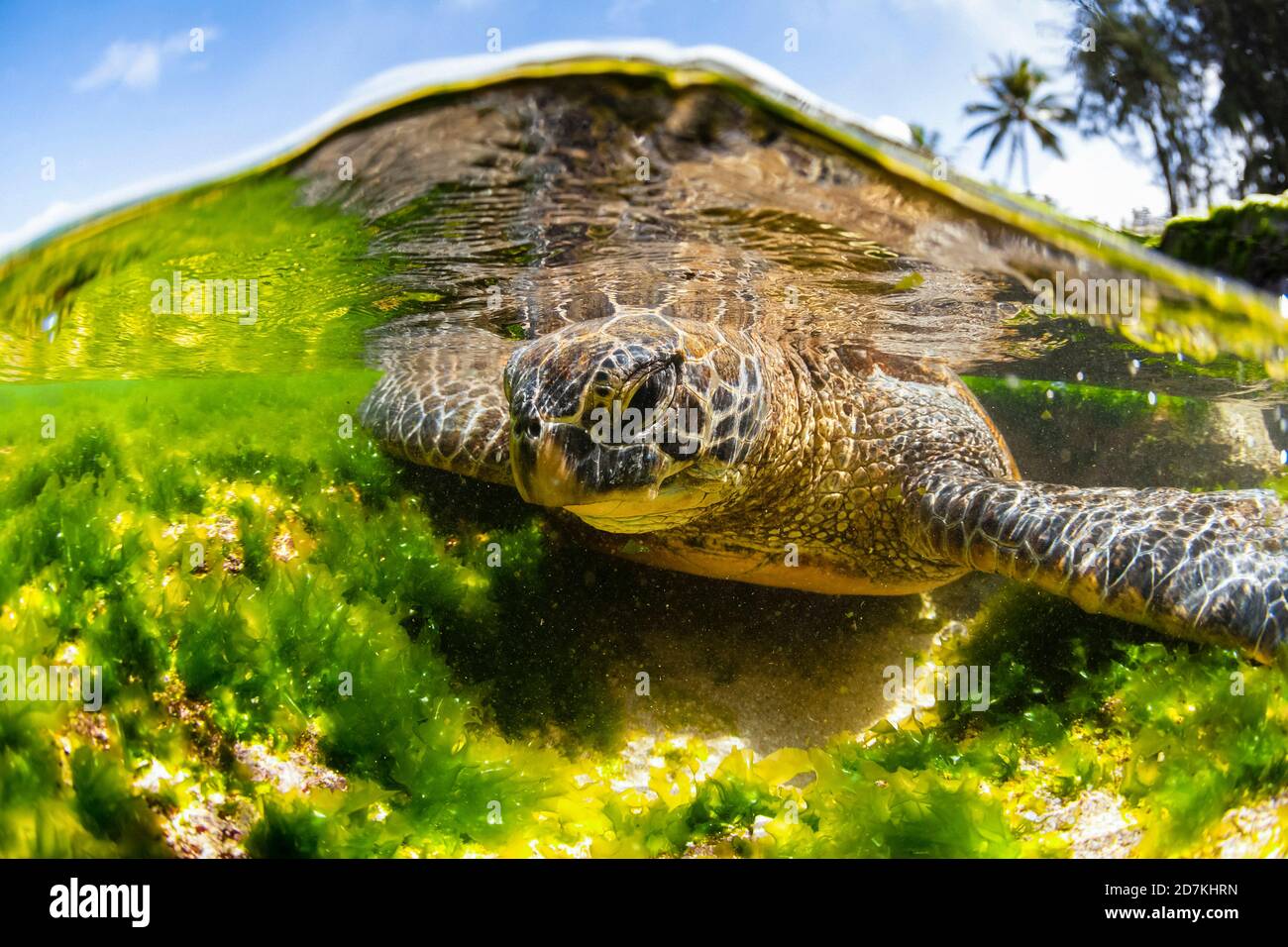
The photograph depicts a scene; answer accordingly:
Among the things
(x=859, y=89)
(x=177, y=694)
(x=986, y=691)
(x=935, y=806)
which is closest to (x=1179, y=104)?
(x=859, y=89)

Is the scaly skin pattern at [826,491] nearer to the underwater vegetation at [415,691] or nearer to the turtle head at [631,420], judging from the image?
the turtle head at [631,420]

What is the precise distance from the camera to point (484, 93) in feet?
11.2

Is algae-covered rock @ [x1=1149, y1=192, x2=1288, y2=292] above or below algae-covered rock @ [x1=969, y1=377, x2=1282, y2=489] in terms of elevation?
above

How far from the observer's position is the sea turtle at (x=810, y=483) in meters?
3.73

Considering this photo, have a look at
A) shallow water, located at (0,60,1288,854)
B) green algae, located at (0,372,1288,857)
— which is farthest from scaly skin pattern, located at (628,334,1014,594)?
green algae, located at (0,372,1288,857)

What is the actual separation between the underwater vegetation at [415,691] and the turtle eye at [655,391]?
192cm

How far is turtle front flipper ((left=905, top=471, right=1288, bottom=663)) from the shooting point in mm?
3697

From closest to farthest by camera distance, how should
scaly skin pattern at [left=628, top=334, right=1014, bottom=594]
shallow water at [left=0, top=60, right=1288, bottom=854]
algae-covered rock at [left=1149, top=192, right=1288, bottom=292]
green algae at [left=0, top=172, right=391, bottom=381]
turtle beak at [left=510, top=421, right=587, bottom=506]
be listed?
shallow water at [left=0, top=60, right=1288, bottom=854], turtle beak at [left=510, top=421, right=587, bottom=506], algae-covered rock at [left=1149, top=192, right=1288, bottom=292], green algae at [left=0, top=172, right=391, bottom=381], scaly skin pattern at [left=628, top=334, right=1014, bottom=594]

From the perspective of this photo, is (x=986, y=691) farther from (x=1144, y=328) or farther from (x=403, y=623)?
(x=1144, y=328)

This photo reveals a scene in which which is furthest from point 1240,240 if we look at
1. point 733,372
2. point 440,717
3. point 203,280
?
point 203,280

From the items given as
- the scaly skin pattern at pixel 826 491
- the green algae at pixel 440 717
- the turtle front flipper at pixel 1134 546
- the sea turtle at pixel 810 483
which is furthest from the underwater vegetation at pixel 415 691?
Answer: the scaly skin pattern at pixel 826 491

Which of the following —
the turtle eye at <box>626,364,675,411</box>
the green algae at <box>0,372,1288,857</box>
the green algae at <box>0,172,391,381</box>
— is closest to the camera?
the green algae at <box>0,372,1288,857</box>

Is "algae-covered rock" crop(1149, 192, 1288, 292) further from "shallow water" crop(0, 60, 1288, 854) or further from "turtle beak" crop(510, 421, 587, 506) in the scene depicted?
"turtle beak" crop(510, 421, 587, 506)

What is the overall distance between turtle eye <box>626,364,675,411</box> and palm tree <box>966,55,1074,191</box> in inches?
78.3
